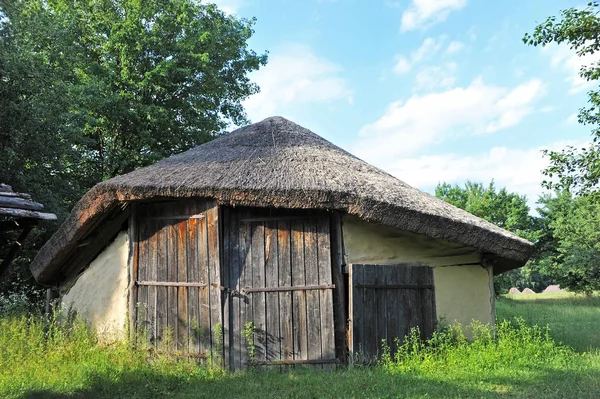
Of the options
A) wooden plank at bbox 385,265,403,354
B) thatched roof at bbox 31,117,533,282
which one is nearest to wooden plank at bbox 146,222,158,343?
thatched roof at bbox 31,117,533,282

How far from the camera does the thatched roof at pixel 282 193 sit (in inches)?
240

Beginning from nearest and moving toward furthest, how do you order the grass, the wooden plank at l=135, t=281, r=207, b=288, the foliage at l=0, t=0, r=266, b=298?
the grass < the wooden plank at l=135, t=281, r=207, b=288 < the foliage at l=0, t=0, r=266, b=298

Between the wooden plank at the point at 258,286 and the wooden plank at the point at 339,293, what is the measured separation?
0.98 meters

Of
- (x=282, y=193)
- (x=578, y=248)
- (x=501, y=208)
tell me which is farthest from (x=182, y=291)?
(x=501, y=208)

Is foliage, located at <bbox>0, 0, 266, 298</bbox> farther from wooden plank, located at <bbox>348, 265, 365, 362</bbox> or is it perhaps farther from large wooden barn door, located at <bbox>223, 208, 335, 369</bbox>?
wooden plank, located at <bbox>348, 265, 365, 362</bbox>

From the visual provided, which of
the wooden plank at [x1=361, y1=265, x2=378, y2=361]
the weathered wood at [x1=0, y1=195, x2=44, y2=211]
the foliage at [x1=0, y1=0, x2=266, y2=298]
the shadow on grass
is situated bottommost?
the shadow on grass

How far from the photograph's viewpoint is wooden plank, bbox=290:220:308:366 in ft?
20.5

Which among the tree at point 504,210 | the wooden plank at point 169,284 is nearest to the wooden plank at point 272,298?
the wooden plank at point 169,284

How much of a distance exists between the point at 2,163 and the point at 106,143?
7.01 meters

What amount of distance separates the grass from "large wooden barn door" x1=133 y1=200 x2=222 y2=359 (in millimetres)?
375

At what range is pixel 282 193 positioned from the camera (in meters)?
6.05

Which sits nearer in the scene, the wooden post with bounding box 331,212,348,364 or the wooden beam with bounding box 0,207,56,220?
the wooden beam with bounding box 0,207,56,220

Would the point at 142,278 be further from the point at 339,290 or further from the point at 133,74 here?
the point at 133,74

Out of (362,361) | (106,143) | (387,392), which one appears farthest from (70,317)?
(106,143)
